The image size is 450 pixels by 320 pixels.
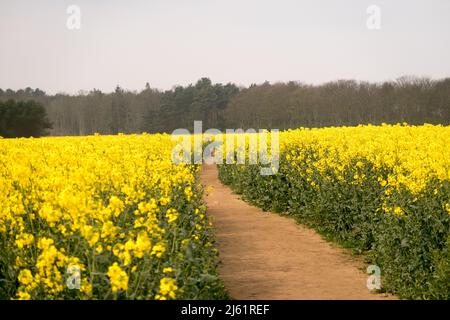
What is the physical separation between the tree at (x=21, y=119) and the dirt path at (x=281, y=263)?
46.6 meters

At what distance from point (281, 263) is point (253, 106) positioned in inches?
3097

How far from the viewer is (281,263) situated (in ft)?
35.8

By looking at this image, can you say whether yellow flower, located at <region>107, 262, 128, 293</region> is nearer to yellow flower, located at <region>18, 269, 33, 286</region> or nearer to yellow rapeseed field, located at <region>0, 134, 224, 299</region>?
yellow rapeseed field, located at <region>0, 134, 224, 299</region>

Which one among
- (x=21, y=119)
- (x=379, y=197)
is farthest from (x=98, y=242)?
(x=21, y=119)

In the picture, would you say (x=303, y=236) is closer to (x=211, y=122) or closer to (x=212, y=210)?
(x=212, y=210)

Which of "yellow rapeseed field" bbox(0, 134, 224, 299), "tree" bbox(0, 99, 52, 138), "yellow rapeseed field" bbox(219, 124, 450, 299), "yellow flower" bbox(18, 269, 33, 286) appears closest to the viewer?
"yellow flower" bbox(18, 269, 33, 286)

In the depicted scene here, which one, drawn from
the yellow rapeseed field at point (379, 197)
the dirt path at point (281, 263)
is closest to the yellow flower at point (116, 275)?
the dirt path at point (281, 263)

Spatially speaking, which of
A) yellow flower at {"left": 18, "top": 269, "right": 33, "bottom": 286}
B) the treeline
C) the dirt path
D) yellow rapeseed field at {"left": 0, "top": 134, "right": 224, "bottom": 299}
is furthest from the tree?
yellow flower at {"left": 18, "top": 269, "right": 33, "bottom": 286}

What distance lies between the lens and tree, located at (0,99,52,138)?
58.5m

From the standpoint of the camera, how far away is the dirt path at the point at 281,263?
9109 millimetres

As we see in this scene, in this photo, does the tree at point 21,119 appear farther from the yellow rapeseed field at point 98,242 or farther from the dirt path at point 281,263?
the yellow rapeseed field at point 98,242

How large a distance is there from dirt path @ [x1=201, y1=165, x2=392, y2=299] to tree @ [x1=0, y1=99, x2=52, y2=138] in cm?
4661
